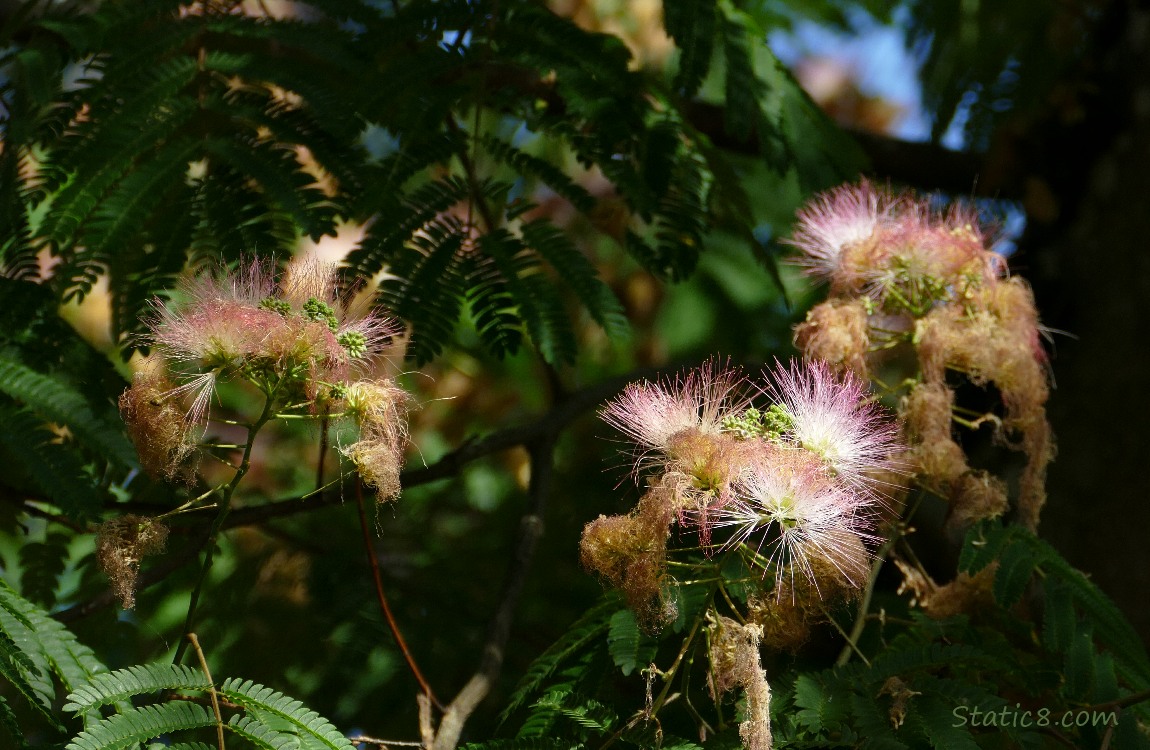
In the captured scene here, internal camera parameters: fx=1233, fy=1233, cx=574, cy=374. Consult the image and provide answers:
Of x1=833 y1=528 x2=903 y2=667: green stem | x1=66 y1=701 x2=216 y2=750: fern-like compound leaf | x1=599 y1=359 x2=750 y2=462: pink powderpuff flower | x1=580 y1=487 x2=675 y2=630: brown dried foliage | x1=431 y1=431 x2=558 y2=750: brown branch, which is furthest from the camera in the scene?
x1=431 y1=431 x2=558 y2=750: brown branch

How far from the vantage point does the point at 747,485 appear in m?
1.96

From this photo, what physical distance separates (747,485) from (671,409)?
0.21 meters

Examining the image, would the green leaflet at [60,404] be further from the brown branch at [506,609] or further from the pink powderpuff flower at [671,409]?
the pink powderpuff flower at [671,409]

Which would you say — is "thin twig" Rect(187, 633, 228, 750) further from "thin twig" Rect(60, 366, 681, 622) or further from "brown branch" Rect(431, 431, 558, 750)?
"brown branch" Rect(431, 431, 558, 750)

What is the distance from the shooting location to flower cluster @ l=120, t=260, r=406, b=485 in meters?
2.08

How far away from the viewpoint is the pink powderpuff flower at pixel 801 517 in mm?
1953

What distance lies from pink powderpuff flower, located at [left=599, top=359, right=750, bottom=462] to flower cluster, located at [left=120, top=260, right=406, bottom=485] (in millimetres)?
398

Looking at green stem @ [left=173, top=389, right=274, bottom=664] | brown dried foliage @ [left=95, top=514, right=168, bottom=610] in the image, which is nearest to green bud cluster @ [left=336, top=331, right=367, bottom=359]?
green stem @ [left=173, top=389, right=274, bottom=664]

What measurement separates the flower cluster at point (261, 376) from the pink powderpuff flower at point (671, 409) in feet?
1.30

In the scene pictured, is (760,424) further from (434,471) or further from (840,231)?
(434,471)

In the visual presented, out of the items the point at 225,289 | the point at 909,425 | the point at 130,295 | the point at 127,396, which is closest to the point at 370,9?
the point at 130,295

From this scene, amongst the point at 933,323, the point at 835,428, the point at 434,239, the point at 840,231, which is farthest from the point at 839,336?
the point at 434,239

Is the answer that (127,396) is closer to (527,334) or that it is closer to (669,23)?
(527,334)

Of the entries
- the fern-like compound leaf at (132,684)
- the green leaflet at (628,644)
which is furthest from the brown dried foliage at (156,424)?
the green leaflet at (628,644)
